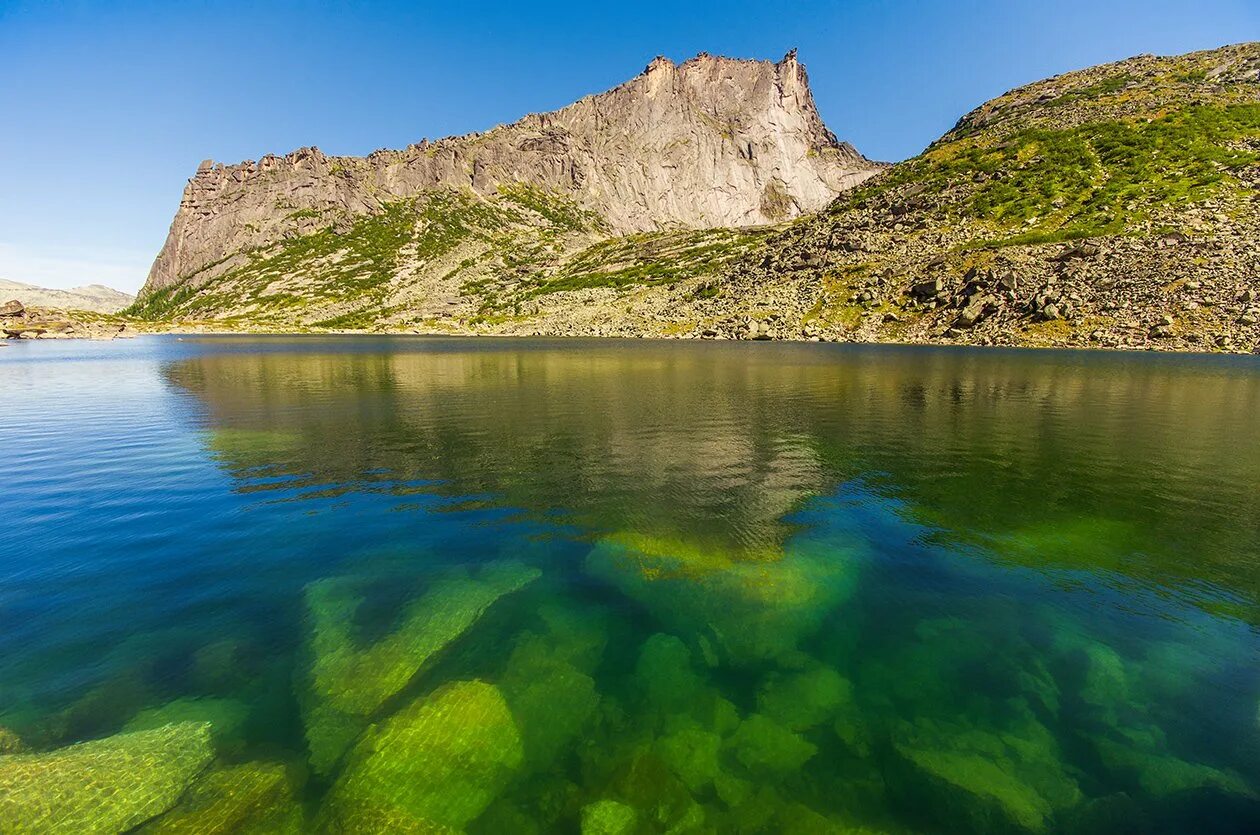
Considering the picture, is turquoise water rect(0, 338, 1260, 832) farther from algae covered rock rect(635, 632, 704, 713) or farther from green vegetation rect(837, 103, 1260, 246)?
green vegetation rect(837, 103, 1260, 246)

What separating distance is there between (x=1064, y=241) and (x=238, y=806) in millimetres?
173023

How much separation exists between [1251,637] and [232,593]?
29761 mm

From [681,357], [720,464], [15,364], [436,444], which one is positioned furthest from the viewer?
[681,357]

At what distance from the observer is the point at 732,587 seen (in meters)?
17.1

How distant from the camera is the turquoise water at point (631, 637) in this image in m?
9.70

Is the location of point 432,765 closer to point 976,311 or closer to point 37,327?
point 976,311

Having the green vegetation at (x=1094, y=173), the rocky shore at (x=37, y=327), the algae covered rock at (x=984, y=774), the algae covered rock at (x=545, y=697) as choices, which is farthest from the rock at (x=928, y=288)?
the rocky shore at (x=37, y=327)

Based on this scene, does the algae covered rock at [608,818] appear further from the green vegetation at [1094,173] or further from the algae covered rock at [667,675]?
the green vegetation at [1094,173]

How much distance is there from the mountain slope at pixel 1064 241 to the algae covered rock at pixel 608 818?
13952cm

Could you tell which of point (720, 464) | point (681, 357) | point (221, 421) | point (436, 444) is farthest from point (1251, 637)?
point (681, 357)

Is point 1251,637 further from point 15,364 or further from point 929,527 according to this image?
point 15,364

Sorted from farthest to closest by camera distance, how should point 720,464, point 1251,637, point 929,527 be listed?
1. point 720,464
2. point 929,527
3. point 1251,637

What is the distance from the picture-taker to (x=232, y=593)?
54.6ft

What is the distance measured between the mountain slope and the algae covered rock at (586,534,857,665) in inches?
5057
